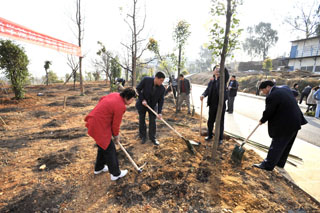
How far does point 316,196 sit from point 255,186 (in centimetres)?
87

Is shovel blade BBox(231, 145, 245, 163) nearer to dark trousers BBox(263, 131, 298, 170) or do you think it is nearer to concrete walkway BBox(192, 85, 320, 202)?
dark trousers BBox(263, 131, 298, 170)

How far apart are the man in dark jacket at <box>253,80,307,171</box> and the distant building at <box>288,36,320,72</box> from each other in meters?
27.1

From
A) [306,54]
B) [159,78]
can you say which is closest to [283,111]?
[159,78]

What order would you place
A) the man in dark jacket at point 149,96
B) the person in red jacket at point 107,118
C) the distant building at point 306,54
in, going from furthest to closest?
the distant building at point 306,54 → the man in dark jacket at point 149,96 → the person in red jacket at point 107,118

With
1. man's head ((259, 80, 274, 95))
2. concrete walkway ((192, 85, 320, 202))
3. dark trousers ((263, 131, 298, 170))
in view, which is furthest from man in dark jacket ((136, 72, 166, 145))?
concrete walkway ((192, 85, 320, 202))

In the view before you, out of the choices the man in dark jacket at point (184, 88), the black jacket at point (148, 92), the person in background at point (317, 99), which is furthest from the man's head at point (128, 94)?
the person in background at point (317, 99)

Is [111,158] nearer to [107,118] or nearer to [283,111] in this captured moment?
[107,118]

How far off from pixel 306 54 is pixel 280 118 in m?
29.0

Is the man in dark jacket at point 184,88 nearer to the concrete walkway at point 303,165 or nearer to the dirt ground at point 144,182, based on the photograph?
the concrete walkway at point 303,165

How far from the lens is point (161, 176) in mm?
2656

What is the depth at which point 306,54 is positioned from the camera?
23109 mm

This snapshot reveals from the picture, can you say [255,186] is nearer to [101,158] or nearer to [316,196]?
[316,196]

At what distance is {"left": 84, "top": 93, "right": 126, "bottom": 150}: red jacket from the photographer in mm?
2285

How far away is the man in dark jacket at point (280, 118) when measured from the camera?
8.63ft
